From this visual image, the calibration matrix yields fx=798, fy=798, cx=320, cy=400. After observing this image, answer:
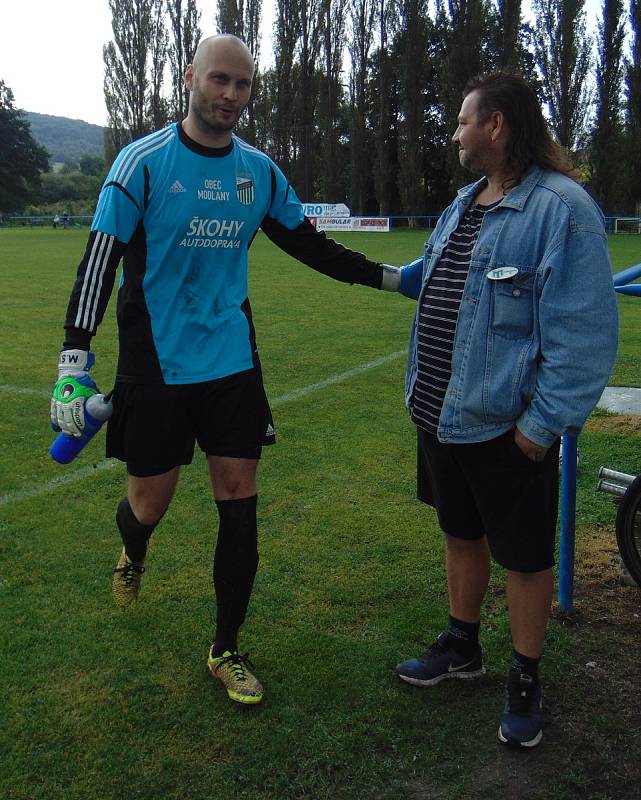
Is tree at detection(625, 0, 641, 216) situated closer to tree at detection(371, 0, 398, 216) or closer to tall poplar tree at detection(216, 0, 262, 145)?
tree at detection(371, 0, 398, 216)

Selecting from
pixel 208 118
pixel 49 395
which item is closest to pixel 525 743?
pixel 208 118

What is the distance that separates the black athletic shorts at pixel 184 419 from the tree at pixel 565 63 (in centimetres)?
3906

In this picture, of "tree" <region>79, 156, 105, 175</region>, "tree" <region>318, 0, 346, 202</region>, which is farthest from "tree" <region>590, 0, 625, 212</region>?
"tree" <region>79, 156, 105, 175</region>

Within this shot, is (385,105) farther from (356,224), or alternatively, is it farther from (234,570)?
(234,570)

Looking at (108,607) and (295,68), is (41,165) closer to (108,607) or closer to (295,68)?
(295,68)

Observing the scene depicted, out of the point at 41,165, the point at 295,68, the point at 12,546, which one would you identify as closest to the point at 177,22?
the point at 295,68

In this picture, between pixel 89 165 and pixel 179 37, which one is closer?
pixel 179 37

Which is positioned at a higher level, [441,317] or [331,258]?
[331,258]

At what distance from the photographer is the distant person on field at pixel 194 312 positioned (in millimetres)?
2719

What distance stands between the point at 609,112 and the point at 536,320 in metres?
40.4

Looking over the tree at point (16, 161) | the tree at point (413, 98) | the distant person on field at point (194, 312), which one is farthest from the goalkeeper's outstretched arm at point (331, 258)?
the tree at point (16, 161)

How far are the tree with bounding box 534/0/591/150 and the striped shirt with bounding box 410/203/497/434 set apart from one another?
39.0 m

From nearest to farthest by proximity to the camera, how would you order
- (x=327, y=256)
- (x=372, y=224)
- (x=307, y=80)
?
(x=327, y=256)
(x=372, y=224)
(x=307, y=80)

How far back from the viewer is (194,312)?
283cm
